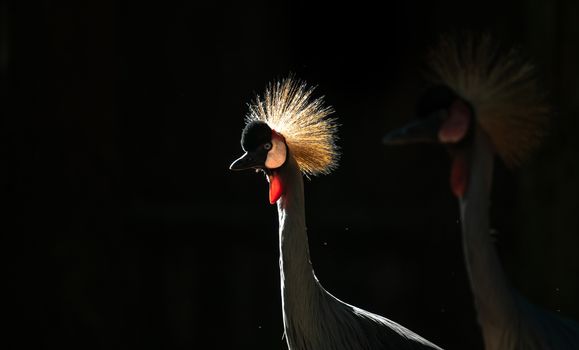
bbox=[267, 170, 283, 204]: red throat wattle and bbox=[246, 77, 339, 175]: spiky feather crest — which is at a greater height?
bbox=[246, 77, 339, 175]: spiky feather crest

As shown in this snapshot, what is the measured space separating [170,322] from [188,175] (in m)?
0.66

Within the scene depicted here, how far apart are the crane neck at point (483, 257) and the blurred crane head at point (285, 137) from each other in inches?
24.8

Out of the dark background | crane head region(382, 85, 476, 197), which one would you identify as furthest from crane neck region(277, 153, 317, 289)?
the dark background

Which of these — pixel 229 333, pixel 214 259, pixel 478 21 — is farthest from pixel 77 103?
pixel 478 21

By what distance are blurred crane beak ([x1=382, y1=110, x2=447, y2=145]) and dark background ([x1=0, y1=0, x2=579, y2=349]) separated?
1.94 meters

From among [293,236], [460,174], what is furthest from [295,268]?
[460,174]

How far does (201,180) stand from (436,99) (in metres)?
2.89

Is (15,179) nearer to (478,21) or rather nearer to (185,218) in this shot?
(185,218)

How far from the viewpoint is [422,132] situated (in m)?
2.30

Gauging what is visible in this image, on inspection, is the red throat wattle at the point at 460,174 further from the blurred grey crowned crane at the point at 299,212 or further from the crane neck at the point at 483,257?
the blurred grey crowned crane at the point at 299,212

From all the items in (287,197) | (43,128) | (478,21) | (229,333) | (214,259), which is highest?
(478,21)

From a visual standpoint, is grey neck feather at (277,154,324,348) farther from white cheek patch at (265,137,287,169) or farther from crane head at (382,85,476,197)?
crane head at (382,85,476,197)

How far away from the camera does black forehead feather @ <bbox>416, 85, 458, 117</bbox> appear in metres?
2.31

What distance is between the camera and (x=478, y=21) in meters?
4.66
